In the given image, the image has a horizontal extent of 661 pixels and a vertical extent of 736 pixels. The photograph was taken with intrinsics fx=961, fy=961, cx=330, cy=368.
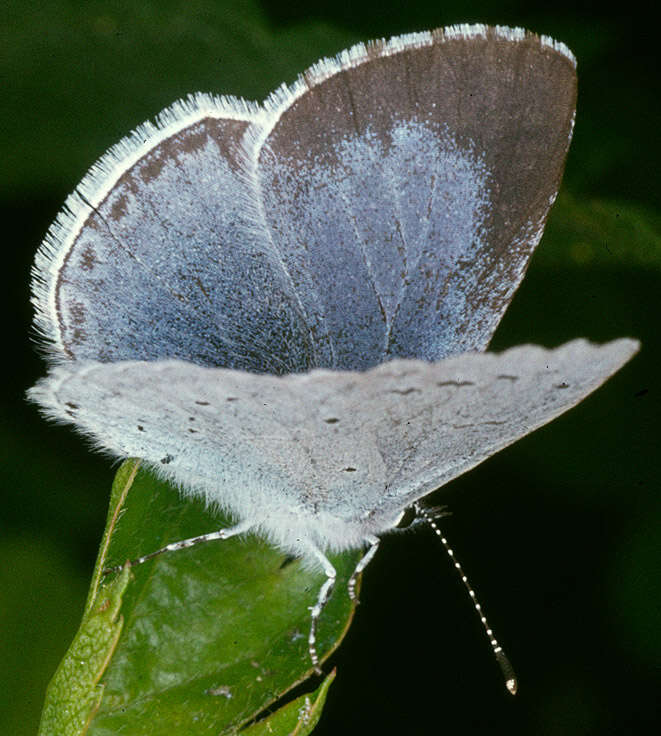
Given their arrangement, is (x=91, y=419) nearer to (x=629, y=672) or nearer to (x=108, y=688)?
(x=108, y=688)

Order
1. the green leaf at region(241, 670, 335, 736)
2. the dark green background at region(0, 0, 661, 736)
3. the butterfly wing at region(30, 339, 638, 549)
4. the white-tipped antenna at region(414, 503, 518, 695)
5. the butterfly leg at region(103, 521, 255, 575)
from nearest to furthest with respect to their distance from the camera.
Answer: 1. the butterfly wing at region(30, 339, 638, 549)
2. the green leaf at region(241, 670, 335, 736)
3. the butterfly leg at region(103, 521, 255, 575)
4. the white-tipped antenna at region(414, 503, 518, 695)
5. the dark green background at region(0, 0, 661, 736)

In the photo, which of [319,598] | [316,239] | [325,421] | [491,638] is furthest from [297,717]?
[316,239]

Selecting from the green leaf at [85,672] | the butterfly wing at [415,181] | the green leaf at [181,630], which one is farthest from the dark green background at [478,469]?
the green leaf at [85,672]

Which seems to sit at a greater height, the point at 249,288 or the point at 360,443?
the point at 249,288

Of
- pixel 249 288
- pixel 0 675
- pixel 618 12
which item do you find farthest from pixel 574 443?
pixel 0 675

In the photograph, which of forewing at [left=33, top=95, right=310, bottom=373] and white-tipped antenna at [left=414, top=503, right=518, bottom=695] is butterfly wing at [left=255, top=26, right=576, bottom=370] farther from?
white-tipped antenna at [left=414, top=503, right=518, bottom=695]

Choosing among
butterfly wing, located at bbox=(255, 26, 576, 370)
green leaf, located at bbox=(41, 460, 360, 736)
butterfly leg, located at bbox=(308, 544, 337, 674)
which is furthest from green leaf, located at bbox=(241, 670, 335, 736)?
butterfly wing, located at bbox=(255, 26, 576, 370)

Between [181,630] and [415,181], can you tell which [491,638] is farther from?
[415,181]
